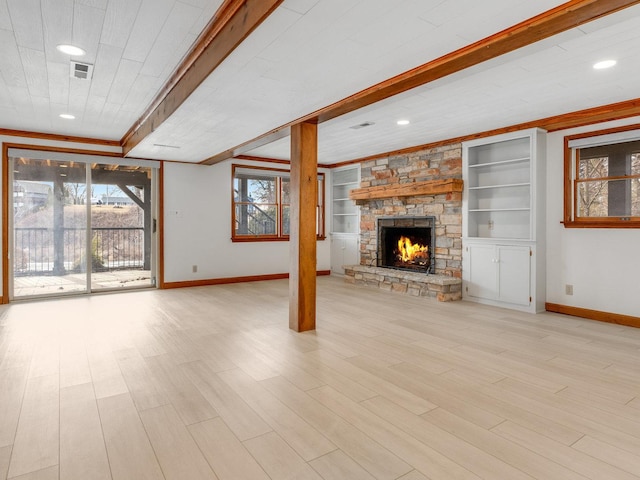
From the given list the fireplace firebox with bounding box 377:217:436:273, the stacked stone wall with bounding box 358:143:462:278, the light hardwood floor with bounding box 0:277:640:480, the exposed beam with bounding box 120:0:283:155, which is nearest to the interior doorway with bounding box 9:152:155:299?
the light hardwood floor with bounding box 0:277:640:480

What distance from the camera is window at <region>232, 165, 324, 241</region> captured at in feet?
24.5

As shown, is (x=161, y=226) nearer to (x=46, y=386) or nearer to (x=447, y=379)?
(x=46, y=386)

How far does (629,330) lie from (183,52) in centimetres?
515

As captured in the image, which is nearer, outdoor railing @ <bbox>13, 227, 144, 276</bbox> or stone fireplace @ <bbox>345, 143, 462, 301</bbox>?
outdoor railing @ <bbox>13, 227, 144, 276</bbox>

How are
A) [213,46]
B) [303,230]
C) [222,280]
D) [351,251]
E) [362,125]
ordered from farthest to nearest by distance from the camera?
[351,251], [222,280], [362,125], [303,230], [213,46]

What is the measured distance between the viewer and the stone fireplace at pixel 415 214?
5770 mm

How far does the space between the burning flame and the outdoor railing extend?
4633 millimetres

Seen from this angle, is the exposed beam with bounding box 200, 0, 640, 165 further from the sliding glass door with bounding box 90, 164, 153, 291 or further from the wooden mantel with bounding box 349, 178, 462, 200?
the sliding glass door with bounding box 90, 164, 153, 291

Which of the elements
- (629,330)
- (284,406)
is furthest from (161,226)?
(629,330)

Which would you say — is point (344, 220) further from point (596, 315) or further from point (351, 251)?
point (596, 315)

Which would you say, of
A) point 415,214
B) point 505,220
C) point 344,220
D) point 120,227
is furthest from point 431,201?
point 120,227

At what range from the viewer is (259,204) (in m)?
7.69

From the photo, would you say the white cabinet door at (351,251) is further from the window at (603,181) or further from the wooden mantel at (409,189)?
the window at (603,181)

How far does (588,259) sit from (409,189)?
264cm
